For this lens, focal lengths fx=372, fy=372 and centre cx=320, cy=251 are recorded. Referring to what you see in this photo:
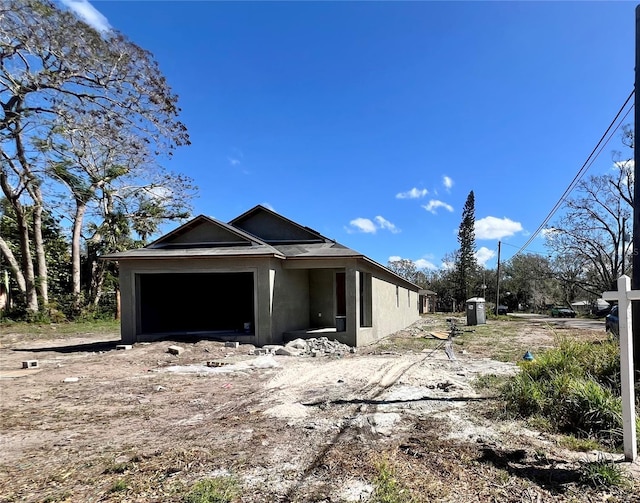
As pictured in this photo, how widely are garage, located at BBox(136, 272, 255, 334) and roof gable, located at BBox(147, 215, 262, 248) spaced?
6.36 feet

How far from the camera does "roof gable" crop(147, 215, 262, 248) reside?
44.5 ft

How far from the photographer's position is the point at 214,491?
3029 mm

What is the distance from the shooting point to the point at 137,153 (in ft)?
76.8

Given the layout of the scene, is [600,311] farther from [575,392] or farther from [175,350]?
[175,350]

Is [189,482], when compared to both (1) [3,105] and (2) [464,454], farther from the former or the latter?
(1) [3,105]

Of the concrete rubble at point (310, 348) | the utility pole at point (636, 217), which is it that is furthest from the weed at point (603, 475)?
the concrete rubble at point (310, 348)

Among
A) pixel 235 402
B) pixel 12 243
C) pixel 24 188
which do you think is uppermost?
pixel 24 188

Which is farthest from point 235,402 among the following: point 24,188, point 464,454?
point 24,188

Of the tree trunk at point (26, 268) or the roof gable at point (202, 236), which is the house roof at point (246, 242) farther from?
the tree trunk at point (26, 268)

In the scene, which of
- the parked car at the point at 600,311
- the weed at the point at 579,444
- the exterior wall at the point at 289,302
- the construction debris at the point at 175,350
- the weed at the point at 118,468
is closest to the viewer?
the weed at the point at 118,468

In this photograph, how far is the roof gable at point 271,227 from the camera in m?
15.9

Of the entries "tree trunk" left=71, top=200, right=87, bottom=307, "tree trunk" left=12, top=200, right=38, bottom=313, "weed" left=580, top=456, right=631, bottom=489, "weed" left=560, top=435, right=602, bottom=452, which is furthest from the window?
"tree trunk" left=12, top=200, right=38, bottom=313

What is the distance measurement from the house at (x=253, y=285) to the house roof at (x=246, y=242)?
0.12ft

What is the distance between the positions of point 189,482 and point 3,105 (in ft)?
74.0
